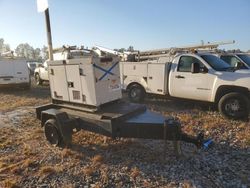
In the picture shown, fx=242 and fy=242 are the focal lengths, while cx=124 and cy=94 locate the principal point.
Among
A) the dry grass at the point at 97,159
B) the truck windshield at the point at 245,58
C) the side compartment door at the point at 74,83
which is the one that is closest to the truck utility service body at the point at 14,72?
the side compartment door at the point at 74,83

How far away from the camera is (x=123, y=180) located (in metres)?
3.98

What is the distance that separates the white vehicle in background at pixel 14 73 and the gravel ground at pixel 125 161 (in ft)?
27.1

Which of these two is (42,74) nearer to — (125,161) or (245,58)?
(245,58)

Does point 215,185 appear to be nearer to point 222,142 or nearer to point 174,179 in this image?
point 174,179

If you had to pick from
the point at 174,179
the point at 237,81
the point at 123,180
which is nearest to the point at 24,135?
the point at 123,180

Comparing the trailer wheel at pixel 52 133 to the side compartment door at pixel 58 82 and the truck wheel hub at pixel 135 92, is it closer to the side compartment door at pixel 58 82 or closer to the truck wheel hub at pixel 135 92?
the side compartment door at pixel 58 82


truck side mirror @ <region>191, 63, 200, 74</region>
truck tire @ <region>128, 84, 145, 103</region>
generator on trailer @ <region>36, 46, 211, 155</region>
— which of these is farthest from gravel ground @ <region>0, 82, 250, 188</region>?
truck tire @ <region>128, 84, 145, 103</region>

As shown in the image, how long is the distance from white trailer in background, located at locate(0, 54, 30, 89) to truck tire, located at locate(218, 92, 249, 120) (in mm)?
11528

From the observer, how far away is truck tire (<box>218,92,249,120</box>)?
679 centimetres

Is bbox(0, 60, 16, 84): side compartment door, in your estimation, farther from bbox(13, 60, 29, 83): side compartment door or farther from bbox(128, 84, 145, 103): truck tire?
bbox(128, 84, 145, 103): truck tire

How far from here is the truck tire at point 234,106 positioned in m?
6.79

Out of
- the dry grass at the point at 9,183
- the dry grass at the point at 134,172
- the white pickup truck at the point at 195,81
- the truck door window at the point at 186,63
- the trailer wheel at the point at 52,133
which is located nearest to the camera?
the dry grass at the point at 9,183

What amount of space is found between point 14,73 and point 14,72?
0.06 meters

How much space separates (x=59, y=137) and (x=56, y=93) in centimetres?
107
